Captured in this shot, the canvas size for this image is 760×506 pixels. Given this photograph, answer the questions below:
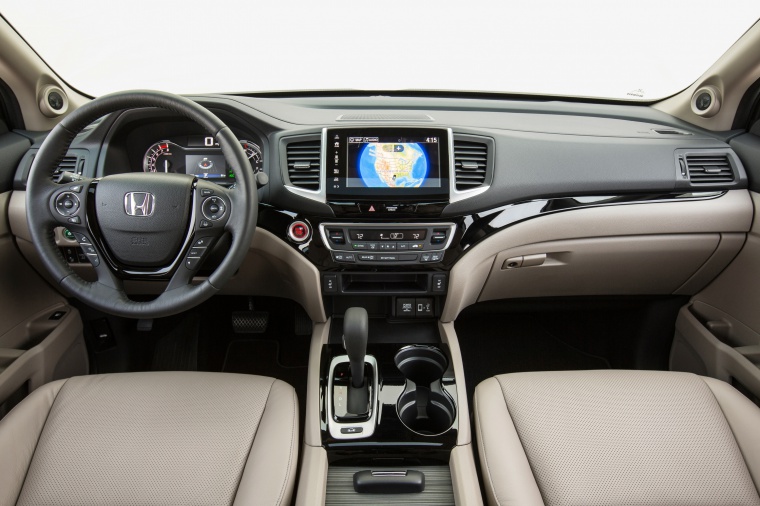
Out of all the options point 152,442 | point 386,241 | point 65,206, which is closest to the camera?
point 152,442

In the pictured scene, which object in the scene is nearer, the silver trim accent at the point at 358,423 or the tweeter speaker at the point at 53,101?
the silver trim accent at the point at 358,423

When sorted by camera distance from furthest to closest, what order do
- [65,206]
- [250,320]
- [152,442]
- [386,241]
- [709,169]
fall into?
[250,320]
[709,169]
[386,241]
[65,206]
[152,442]

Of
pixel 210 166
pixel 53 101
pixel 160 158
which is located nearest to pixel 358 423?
pixel 210 166

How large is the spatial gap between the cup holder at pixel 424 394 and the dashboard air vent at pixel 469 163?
0.56m

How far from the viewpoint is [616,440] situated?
1289 mm

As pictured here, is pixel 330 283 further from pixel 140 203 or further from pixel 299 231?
pixel 140 203

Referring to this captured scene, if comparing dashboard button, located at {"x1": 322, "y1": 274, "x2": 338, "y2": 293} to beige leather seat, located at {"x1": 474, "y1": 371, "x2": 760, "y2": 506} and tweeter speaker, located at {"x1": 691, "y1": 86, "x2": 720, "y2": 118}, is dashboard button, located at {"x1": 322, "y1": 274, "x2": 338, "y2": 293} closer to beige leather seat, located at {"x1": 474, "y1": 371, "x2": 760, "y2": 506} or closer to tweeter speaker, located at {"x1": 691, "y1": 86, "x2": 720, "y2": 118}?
beige leather seat, located at {"x1": 474, "y1": 371, "x2": 760, "y2": 506}

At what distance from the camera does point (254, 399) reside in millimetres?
1391

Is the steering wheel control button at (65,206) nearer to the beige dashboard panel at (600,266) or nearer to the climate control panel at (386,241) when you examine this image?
the climate control panel at (386,241)

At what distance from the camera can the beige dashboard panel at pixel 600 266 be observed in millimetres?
1734

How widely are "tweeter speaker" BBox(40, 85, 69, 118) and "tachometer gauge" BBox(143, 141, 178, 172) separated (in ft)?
1.28

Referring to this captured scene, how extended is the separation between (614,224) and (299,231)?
1014mm

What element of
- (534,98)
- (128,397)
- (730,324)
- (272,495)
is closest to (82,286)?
(128,397)

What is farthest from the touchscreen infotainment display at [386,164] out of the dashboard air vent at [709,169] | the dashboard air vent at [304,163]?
the dashboard air vent at [709,169]
